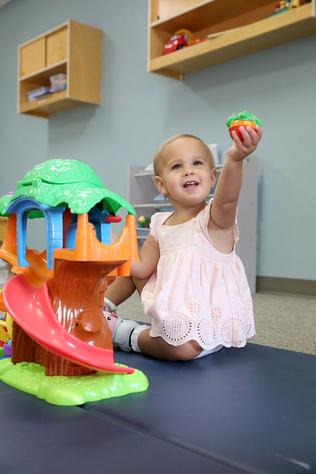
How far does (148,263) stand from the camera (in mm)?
1115

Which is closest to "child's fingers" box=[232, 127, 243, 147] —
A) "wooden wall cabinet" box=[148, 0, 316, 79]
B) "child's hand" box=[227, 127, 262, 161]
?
"child's hand" box=[227, 127, 262, 161]

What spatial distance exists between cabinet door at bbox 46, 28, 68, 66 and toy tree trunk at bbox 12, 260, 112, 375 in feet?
9.71

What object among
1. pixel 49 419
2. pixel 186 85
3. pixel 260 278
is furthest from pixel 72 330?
pixel 186 85

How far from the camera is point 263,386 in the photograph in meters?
0.80

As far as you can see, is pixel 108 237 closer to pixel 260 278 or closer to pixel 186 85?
pixel 260 278

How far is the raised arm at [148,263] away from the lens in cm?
111

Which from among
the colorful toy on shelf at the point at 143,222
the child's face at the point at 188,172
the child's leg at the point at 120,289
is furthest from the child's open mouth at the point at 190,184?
the colorful toy on shelf at the point at 143,222

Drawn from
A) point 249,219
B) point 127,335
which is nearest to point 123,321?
point 127,335

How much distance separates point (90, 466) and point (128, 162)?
281 cm

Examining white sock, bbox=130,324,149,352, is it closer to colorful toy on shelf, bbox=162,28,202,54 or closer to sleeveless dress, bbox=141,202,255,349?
sleeveless dress, bbox=141,202,255,349

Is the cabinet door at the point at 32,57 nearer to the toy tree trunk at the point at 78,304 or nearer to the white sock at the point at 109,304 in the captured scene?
the white sock at the point at 109,304

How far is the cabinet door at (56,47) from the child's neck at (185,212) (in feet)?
8.72

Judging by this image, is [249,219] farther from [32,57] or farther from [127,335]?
[32,57]

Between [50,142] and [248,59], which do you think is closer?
[248,59]
